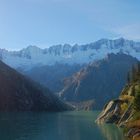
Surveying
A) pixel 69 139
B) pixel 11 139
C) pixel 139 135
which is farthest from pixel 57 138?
pixel 139 135

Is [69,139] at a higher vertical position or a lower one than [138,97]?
lower

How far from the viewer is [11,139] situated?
10662cm

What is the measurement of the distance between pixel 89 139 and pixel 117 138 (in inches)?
310

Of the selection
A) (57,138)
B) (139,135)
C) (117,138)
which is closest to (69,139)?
(57,138)

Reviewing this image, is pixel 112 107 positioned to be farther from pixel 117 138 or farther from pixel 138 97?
pixel 117 138

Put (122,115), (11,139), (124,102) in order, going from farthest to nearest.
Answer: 1. (124,102)
2. (122,115)
3. (11,139)

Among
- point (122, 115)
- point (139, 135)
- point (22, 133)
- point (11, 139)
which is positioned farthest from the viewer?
point (122, 115)

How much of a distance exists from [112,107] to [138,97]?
4973 cm

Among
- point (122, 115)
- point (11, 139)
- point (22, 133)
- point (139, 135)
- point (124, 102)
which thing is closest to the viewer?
point (139, 135)

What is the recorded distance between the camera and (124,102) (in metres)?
176

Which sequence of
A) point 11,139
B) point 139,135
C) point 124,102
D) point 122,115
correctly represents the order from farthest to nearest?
point 124,102 → point 122,115 → point 11,139 → point 139,135

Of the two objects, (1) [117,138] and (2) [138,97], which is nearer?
(1) [117,138]

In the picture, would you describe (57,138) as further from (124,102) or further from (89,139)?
(124,102)

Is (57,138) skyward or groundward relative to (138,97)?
groundward
